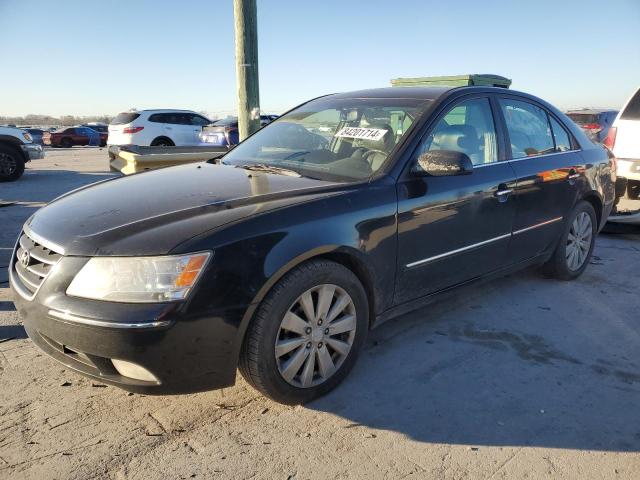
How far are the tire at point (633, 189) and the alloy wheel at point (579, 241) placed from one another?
2.27m

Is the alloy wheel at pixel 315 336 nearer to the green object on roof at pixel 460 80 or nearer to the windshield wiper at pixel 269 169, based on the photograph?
the windshield wiper at pixel 269 169

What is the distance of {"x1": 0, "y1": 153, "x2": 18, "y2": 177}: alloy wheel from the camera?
11227mm

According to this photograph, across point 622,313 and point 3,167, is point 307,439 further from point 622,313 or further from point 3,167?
point 3,167

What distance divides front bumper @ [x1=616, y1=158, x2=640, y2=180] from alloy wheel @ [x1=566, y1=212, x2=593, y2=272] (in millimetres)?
2066

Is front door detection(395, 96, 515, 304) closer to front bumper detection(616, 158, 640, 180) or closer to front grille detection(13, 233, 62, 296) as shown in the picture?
front grille detection(13, 233, 62, 296)

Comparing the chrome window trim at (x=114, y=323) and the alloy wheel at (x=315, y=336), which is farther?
the alloy wheel at (x=315, y=336)

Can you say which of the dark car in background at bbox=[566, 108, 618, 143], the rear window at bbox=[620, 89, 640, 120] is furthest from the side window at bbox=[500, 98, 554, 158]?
the dark car in background at bbox=[566, 108, 618, 143]

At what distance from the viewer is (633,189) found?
23.5ft

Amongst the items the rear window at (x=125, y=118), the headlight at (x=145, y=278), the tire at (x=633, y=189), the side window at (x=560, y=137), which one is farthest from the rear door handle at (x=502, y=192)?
the rear window at (x=125, y=118)

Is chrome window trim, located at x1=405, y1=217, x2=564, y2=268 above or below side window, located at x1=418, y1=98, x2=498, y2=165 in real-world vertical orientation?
below

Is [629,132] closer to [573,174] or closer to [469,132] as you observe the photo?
[573,174]

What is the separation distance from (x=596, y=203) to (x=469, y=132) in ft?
6.49

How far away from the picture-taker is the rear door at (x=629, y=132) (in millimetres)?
6336

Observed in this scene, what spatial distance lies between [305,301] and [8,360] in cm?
188
